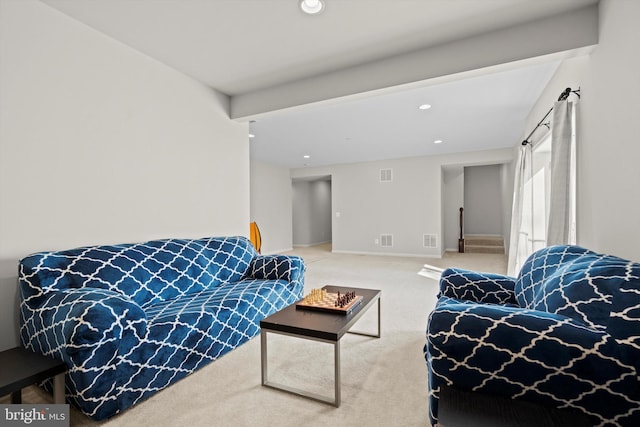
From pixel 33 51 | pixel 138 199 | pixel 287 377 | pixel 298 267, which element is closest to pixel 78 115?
pixel 33 51

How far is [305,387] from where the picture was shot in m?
1.83

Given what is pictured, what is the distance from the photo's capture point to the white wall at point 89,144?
1942 millimetres

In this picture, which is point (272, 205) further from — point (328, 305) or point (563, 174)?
point (563, 174)

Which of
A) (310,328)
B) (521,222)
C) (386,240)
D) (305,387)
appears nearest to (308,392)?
(305,387)

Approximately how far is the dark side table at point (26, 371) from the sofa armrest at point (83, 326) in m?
0.05

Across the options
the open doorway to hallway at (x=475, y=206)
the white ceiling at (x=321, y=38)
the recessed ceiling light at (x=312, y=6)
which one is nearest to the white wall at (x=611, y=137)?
the white ceiling at (x=321, y=38)

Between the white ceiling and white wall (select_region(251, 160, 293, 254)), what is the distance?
327 cm

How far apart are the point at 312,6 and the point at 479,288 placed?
2.31 meters

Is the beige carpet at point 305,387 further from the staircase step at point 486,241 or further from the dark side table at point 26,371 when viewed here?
the staircase step at point 486,241

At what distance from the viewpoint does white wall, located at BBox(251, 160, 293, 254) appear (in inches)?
294

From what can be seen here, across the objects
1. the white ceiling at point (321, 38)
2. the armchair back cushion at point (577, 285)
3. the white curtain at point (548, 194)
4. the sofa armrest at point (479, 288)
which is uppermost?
the white ceiling at point (321, 38)

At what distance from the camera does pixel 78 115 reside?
2277mm

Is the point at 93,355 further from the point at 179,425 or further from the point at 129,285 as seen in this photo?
the point at 129,285

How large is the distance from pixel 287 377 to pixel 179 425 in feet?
2.16
